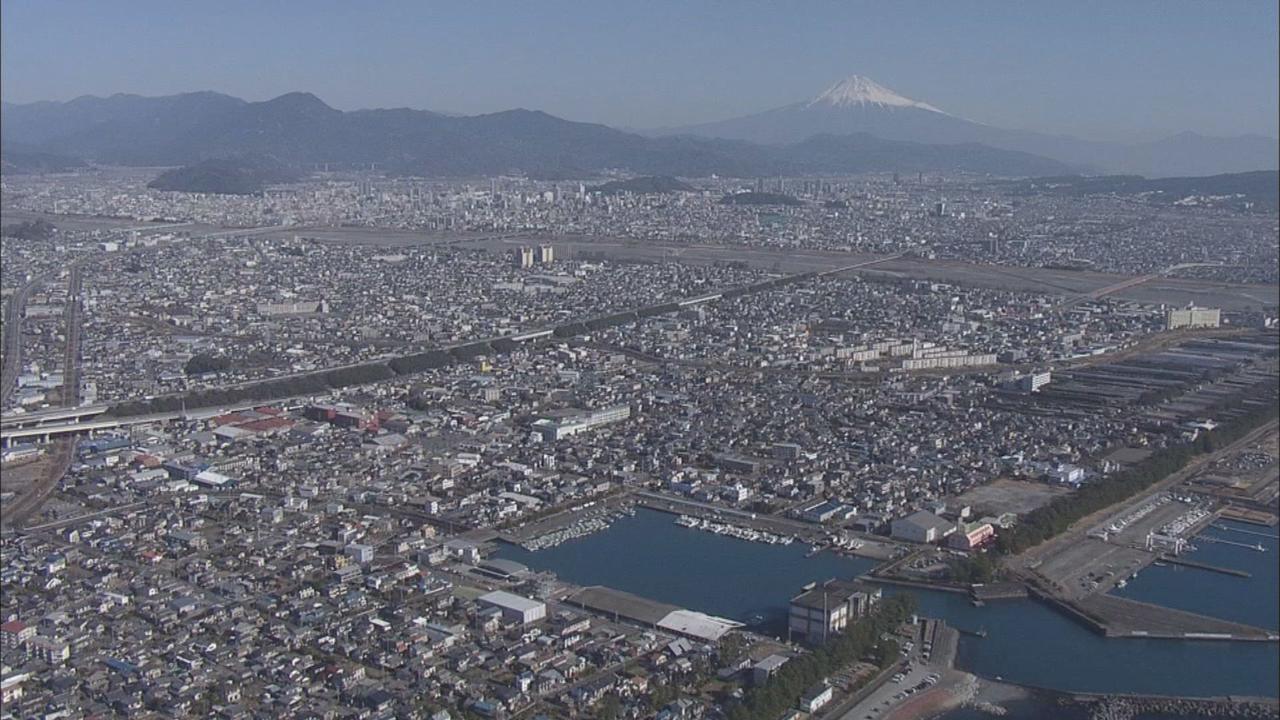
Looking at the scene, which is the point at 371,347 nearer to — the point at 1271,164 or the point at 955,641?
the point at 955,641

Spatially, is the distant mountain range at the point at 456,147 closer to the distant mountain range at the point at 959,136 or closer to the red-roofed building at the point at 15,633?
the distant mountain range at the point at 959,136

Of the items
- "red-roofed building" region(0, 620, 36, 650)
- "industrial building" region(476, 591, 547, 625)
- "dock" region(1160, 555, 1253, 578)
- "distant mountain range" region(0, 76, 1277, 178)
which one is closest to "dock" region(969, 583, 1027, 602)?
"dock" region(1160, 555, 1253, 578)

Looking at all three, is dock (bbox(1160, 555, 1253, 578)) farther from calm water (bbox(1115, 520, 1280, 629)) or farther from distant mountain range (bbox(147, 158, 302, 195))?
distant mountain range (bbox(147, 158, 302, 195))

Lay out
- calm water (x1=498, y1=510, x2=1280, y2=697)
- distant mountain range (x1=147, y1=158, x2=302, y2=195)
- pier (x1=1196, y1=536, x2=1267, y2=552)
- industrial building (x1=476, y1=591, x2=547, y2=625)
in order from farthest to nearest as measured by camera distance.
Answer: distant mountain range (x1=147, y1=158, x2=302, y2=195) < pier (x1=1196, y1=536, x2=1267, y2=552) < industrial building (x1=476, y1=591, x2=547, y2=625) < calm water (x1=498, y1=510, x2=1280, y2=697)

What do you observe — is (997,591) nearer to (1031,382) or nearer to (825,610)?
(825,610)

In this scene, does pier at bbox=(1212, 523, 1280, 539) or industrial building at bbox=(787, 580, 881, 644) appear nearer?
industrial building at bbox=(787, 580, 881, 644)

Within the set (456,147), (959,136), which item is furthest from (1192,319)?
(959,136)

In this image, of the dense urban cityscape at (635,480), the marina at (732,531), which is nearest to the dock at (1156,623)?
the dense urban cityscape at (635,480)
